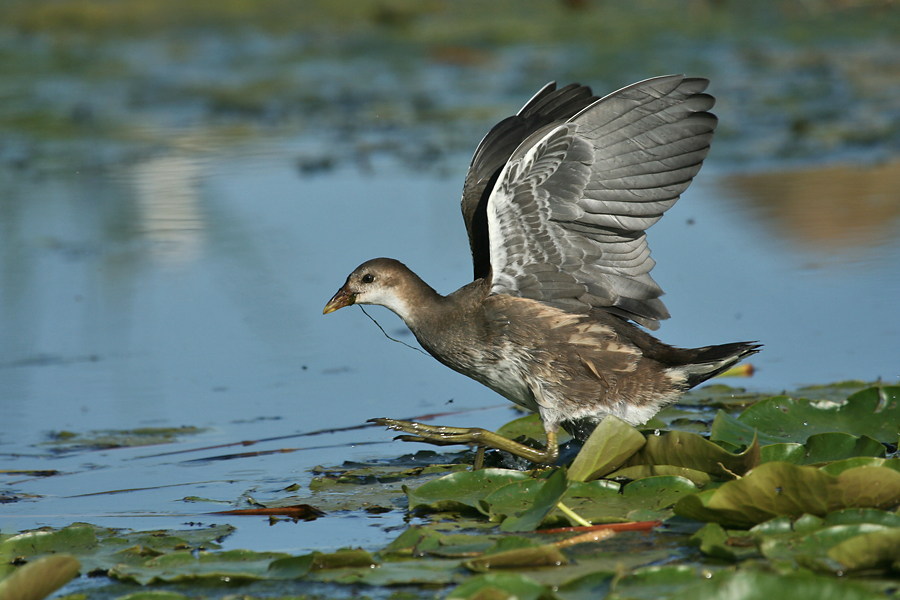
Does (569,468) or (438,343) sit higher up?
(438,343)

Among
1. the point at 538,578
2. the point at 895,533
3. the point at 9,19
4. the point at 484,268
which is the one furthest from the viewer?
the point at 9,19

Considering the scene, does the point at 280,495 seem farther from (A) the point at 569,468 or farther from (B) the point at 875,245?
(B) the point at 875,245

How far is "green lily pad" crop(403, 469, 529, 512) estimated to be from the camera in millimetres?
3270

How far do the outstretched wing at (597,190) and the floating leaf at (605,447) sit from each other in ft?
2.92

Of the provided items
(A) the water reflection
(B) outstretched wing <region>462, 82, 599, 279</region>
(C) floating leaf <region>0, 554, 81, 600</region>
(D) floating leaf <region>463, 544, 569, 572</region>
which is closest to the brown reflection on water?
(B) outstretched wing <region>462, 82, 599, 279</region>

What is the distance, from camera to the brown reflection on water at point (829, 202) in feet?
21.8

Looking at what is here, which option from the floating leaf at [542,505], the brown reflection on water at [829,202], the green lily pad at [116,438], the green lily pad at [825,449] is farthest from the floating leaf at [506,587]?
the brown reflection on water at [829,202]

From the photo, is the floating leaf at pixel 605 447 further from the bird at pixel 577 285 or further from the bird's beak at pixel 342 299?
the bird's beak at pixel 342 299

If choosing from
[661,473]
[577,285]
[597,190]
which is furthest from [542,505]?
[597,190]

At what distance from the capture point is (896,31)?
536 inches

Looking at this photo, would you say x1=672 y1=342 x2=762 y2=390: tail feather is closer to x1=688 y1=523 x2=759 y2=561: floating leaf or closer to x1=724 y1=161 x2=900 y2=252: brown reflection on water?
x1=688 y1=523 x2=759 y2=561: floating leaf

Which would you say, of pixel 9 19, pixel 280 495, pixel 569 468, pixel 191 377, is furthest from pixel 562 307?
pixel 9 19

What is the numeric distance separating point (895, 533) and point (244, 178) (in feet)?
22.3

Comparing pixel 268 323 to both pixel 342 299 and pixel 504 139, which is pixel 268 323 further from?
pixel 504 139
